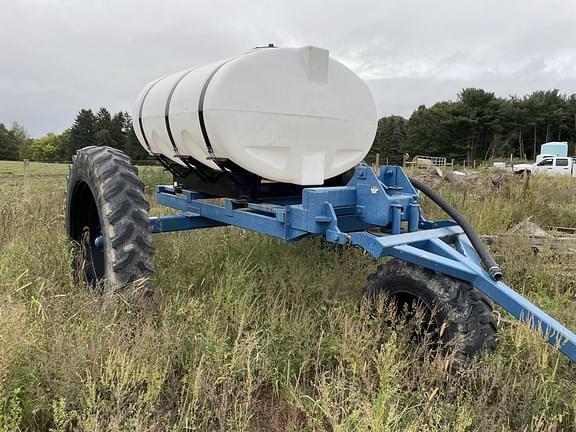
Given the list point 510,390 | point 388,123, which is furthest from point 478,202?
point 388,123

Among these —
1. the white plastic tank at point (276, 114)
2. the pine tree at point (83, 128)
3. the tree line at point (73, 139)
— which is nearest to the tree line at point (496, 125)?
the tree line at point (73, 139)

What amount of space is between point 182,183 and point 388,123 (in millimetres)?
67953

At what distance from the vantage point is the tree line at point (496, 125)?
57.8 meters

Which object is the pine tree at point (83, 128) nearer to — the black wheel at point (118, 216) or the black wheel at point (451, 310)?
the black wheel at point (118, 216)

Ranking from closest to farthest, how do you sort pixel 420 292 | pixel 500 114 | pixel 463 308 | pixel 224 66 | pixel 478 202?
1. pixel 463 308
2. pixel 420 292
3. pixel 224 66
4. pixel 478 202
5. pixel 500 114

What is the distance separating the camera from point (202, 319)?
2758 millimetres

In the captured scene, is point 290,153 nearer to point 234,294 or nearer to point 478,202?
point 234,294

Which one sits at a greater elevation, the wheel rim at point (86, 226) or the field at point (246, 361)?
the wheel rim at point (86, 226)

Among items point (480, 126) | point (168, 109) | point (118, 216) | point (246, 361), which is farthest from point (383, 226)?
point (480, 126)

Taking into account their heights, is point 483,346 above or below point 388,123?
A: below

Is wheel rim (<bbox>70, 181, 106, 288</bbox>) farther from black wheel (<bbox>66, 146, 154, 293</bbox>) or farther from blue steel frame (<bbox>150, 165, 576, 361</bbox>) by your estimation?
blue steel frame (<bbox>150, 165, 576, 361</bbox>)

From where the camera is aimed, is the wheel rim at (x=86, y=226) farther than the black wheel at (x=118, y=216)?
Yes

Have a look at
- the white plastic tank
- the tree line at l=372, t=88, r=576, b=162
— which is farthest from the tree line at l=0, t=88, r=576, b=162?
the white plastic tank

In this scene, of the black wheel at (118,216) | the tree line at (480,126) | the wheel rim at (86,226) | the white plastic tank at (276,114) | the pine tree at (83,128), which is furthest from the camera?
the pine tree at (83,128)
